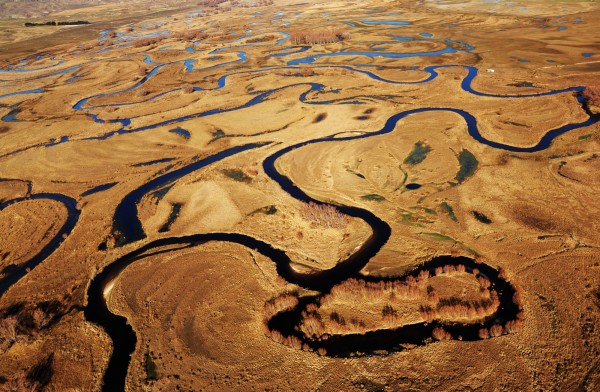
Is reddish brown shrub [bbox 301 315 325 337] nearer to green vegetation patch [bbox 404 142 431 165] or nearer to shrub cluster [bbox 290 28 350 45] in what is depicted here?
green vegetation patch [bbox 404 142 431 165]

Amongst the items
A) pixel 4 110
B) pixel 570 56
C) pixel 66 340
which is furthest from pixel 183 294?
pixel 570 56

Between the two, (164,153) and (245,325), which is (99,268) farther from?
(164,153)

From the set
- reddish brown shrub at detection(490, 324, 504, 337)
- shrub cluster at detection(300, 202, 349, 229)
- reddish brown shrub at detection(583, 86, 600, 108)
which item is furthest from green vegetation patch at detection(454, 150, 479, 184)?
reddish brown shrub at detection(583, 86, 600, 108)

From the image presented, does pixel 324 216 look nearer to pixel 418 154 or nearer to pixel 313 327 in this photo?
pixel 313 327

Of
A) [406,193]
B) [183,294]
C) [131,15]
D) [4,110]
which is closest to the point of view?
[183,294]

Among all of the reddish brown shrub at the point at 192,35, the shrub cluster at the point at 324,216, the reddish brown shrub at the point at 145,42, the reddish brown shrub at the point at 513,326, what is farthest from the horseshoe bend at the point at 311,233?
the reddish brown shrub at the point at 192,35
